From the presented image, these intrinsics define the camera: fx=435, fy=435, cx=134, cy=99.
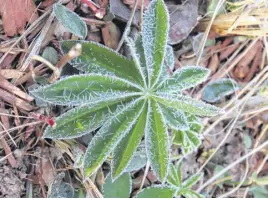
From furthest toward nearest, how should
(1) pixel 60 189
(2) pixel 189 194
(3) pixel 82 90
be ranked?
1. (2) pixel 189 194
2. (1) pixel 60 189
3. (3) pixel 82 90

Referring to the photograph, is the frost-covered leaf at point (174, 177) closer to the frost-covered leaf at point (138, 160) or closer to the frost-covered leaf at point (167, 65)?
the frost-covered leaf at point (138, 160)

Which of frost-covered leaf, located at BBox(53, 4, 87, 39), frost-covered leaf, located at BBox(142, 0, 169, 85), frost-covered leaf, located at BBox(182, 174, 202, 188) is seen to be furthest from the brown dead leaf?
frost-covered leaf, located at BBox(182, 174, 202, 188)

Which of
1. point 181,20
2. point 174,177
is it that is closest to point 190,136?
point 174,177

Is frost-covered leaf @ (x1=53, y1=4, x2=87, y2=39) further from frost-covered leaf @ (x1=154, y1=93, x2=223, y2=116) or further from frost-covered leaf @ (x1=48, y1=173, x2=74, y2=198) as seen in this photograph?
frost-covered leaf @ (x1=48, y1=173, x2=74, y2=198)

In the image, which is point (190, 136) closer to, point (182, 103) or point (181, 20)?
point (182, 103)

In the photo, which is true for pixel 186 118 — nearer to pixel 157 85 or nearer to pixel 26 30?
pixel 157 85

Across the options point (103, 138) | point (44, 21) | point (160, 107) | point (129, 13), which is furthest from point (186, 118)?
point (44, 21)
